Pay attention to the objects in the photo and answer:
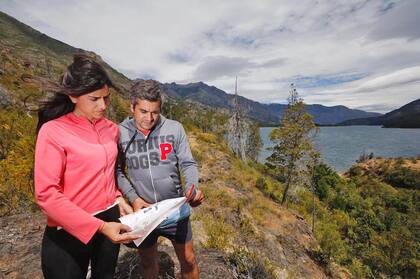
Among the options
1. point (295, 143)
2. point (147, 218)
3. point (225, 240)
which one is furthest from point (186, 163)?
point (295, 143)

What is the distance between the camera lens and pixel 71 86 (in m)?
1.60

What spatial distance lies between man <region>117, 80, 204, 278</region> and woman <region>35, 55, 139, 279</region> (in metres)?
0.33

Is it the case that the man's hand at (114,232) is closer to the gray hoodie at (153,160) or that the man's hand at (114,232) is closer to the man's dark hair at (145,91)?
the gray hoodie at (153,160)

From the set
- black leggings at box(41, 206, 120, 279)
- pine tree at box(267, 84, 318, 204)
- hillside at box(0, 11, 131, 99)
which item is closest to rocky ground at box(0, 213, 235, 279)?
black leggings at box(41, 206, 120, 279)

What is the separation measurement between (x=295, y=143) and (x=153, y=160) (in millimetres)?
18777

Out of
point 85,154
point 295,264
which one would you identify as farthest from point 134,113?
point 295,264

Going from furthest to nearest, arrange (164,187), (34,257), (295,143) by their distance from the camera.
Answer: (295,143)
(34,257)
(164,187)

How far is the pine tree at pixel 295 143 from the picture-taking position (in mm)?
18953

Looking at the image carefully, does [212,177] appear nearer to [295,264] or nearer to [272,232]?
[272,232]

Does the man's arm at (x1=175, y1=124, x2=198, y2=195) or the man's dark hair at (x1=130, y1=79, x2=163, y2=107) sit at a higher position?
the man's dark hair at (x1=130, y1=79, x2=163, y2=107)

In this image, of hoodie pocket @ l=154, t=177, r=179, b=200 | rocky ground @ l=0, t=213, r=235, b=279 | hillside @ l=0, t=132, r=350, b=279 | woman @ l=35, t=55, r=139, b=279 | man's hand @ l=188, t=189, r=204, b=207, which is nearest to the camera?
woman @ l=35, t=55, r=139, b=279

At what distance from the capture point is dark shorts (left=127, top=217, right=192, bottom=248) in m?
2.28

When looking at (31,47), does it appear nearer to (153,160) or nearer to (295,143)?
(295,143)

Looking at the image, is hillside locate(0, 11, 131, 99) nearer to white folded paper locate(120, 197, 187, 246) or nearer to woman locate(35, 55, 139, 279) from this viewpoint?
woman locate(35, 55, 139, 279)
